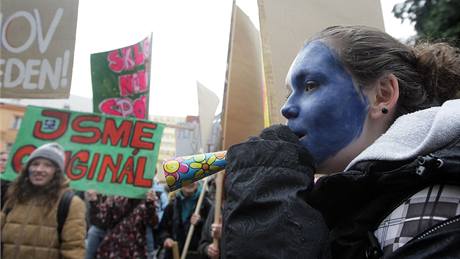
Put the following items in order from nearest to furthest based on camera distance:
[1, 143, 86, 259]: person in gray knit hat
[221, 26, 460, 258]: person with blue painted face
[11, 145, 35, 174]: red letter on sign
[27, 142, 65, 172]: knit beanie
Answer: [221, 26, 460, 258]: person with blue painted face
[1, 143, 86, 259]: person in gray knit hat
[27, 142, 65, 172]: knit beanie
[11, 145, 35, 174]: red letter on sign

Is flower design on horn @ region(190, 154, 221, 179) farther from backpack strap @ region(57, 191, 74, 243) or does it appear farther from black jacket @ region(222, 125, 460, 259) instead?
backpack strap @ region(57, 191, 74, 243)

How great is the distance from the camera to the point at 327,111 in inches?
41.3

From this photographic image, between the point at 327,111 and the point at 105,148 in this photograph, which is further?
the point at 105,148

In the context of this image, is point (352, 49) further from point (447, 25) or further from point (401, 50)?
point (447, 25)

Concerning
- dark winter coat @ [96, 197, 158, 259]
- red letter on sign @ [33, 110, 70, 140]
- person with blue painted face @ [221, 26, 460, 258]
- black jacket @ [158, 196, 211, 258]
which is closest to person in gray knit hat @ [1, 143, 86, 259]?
red letter on sign @ [33, 110, 70, 140]

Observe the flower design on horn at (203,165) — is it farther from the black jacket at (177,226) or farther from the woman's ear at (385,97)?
the black jacket at (177,226)

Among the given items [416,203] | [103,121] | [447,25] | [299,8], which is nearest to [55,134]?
[103,121]

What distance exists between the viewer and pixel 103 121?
4.05 meters

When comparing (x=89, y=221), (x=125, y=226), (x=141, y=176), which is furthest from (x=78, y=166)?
(x=89, y=221)

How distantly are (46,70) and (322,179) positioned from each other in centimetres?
175

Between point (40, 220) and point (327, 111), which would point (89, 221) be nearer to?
point (40, 220)

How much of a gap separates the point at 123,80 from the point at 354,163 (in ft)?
12.6

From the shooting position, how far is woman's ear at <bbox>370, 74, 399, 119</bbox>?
107 cm

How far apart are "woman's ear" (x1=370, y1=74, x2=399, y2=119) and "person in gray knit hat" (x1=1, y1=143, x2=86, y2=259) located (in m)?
2.60
